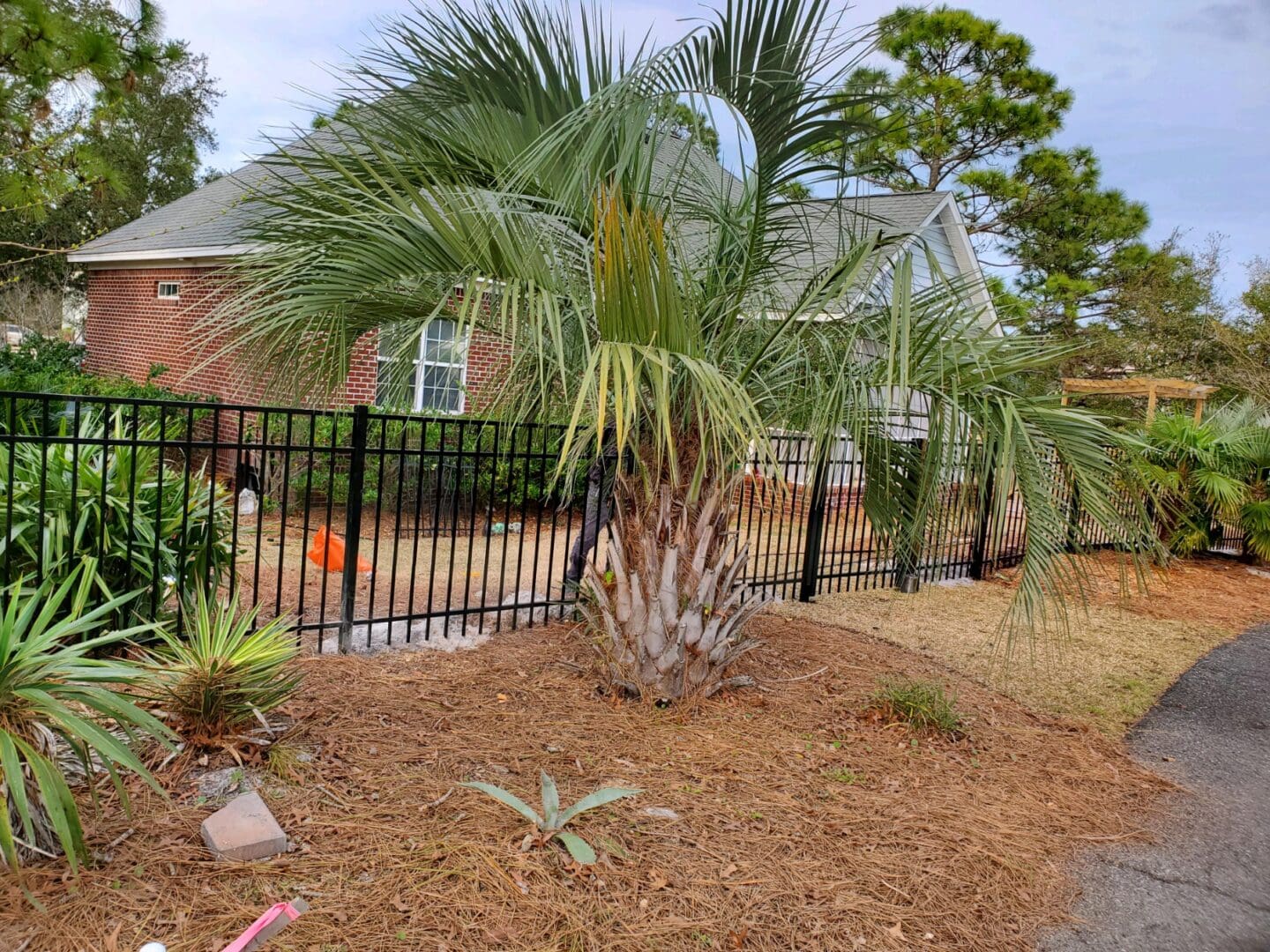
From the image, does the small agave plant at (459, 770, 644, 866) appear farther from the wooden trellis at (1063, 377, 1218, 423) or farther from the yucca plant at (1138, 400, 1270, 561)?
the wooden trellis at (1063, 377, 1218, 423)

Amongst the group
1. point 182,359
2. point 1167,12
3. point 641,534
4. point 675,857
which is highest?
point 1167,12

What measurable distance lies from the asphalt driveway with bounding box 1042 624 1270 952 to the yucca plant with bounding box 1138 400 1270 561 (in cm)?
601

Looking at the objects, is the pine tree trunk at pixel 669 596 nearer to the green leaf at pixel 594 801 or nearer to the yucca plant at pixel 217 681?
the green leaf at pixel 594 801

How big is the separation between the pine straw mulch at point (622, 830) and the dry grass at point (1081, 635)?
0.87m

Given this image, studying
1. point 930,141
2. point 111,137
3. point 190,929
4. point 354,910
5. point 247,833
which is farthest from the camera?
point 930,141

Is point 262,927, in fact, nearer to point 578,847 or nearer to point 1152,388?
point 578,847

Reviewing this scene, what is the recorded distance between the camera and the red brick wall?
11148 millimetres

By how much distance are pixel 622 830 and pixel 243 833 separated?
1.24m

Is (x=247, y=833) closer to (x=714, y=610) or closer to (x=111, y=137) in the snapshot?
(x=714, y=610)

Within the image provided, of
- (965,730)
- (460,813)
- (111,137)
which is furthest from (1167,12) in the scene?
(111,137)

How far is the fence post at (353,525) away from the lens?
4.70m

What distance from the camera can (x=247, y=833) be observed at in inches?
102

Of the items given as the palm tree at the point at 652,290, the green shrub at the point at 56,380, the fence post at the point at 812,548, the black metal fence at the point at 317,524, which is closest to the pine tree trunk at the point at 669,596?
the palm tree at the point at 652,290

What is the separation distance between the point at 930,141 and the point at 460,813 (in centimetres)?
2022
